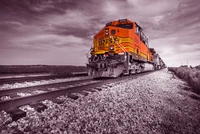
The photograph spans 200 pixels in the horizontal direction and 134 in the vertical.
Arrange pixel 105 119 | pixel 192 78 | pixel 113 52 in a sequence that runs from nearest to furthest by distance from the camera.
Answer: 1. pixel 105 119
2. pixel 192 78
3. pixel 113 52

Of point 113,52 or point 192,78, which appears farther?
point 113,52

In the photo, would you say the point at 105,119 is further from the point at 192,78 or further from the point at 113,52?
the point at 192,78

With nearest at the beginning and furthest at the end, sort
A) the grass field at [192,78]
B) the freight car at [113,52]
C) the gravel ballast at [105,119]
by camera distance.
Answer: the gravel ballast at [105,119] < the grass field at [192,78] < the freight car at [113,52]

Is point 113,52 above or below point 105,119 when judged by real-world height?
above

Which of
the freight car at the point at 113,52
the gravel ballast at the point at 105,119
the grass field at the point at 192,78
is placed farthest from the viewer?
the freight car at the point at 113,52

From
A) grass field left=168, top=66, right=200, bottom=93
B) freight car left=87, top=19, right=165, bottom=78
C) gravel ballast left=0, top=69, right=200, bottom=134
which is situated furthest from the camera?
freight car left=87, top=19, right=165, bottom=78

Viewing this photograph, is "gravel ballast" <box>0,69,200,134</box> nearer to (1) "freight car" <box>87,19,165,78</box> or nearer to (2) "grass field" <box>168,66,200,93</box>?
(2) "grass field" <box>168,66,200,93</box>

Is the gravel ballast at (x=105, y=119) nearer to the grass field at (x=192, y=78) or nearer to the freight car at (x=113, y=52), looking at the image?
the grass field at (x=192, y=78)

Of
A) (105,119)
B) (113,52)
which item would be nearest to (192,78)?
(113,52)

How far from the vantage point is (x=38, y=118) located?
2365mm

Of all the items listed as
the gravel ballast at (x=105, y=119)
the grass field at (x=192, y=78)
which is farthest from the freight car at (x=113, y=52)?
the gravel ballast at (x=105, y=119)

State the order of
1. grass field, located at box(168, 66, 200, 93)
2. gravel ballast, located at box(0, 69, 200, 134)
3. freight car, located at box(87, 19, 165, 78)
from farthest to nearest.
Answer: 1. freight car, located at box(87, 19, 165, 78)
2. grass field, located at box(168, 66, 200, 93)
3. gravel ballast, located at box(0, 69, 200, 134)

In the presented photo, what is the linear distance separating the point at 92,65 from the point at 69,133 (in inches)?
277

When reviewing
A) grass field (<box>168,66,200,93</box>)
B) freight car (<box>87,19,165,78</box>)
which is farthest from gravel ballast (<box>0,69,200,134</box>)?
freight car (<box>87,19,165,78</box>)
